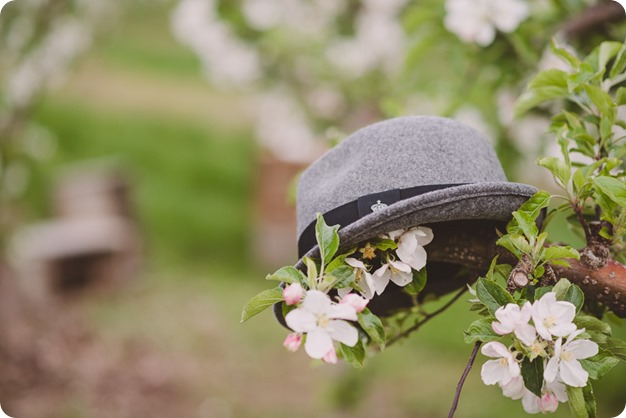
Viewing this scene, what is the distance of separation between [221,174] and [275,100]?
378cm

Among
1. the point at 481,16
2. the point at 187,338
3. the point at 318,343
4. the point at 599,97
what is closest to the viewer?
the point at 318,343

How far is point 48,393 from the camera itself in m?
4.09

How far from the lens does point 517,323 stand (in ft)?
2.75

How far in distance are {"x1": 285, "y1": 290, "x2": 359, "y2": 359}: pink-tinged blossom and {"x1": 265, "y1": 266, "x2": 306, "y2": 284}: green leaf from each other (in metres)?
0.04

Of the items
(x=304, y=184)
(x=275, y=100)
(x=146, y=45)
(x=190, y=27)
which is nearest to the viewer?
(x=304, y=184)

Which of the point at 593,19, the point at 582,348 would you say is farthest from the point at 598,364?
the point at 593,19

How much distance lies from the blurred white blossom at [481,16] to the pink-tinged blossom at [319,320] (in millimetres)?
863

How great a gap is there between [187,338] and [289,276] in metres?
4.31

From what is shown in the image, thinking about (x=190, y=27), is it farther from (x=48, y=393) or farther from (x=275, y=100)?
(x=48, y=393)

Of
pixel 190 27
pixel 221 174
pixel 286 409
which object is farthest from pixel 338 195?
pixel 221 174

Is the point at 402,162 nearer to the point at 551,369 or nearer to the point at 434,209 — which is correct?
the point at 434,209

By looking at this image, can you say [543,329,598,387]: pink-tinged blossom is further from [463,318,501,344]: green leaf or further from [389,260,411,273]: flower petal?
[389,260,411,273]: flower petal

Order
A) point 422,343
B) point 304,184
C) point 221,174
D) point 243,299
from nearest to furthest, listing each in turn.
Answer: point 304,184 → point 422,343 → point 243,299 → point 221,174

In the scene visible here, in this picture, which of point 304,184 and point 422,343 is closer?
point 304,184
